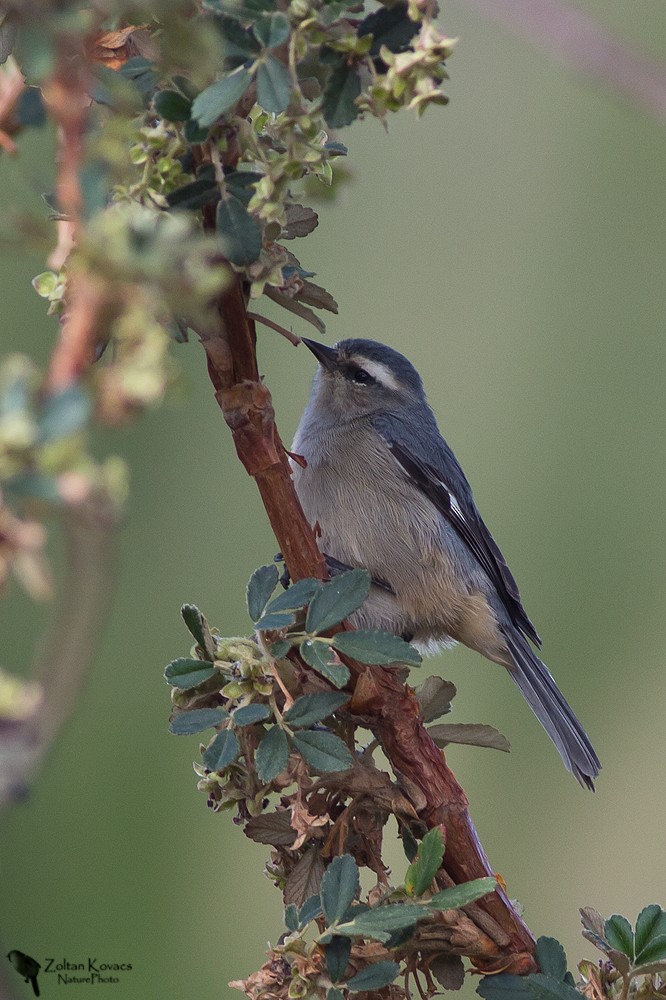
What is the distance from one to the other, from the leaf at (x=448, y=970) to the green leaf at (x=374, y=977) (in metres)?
0.11

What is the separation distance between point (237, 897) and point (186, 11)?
2898mm

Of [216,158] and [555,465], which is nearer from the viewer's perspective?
[216,158]

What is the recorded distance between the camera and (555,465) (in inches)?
160

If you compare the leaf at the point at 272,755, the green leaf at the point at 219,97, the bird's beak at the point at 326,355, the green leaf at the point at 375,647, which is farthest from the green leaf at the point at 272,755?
the bird's beak at the point at 326,355

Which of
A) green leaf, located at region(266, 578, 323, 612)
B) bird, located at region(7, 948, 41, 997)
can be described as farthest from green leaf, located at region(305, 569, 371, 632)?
bird, located at region(7, 948, 41, 997)

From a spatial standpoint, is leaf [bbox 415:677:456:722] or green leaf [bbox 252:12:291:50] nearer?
green leaf [bbox 252:12:291:50]

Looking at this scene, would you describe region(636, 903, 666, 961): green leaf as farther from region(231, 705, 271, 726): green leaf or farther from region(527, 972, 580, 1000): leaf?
region(231, 705, 271, 726): green leaf

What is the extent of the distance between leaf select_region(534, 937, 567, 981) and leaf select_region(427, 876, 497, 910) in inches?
5.1

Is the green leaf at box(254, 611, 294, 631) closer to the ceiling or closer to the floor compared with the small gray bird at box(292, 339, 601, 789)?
closer to the floor

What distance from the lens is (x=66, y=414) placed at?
1.68ft

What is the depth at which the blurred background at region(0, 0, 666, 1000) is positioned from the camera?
10.8 feet

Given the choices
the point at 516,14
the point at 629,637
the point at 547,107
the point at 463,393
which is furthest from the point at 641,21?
the point at 516,14

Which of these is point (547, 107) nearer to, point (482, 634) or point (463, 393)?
point (463, 393)

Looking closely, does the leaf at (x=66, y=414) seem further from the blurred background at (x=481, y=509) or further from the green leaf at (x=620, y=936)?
the blurred background at (x=481, y=509)
